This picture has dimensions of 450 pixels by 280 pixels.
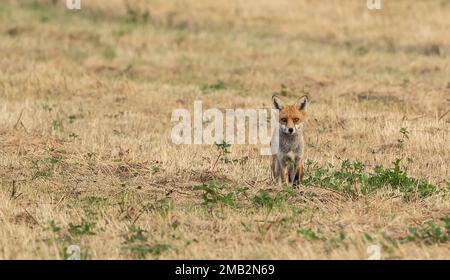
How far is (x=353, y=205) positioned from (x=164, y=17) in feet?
80.2

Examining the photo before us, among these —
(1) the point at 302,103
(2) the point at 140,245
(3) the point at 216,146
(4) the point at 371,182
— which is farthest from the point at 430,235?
(3) the point at 216,146

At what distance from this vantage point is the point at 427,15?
34.3 m

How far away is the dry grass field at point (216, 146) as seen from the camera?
31.9 ft

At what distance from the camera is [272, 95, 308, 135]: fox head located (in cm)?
1208

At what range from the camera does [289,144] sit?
1234 centimetres

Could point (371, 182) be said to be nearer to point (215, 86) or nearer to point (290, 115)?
point (290, 115)

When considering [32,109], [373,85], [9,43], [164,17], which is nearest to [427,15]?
Result: [164,17]

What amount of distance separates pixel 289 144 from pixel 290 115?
431mm

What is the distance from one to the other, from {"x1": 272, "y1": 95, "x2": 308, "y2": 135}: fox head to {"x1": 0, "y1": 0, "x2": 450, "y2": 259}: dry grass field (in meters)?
0.86

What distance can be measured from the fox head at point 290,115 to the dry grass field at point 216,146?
857 mm

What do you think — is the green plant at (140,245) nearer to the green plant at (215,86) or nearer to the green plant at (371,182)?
the green plant at (371,182)

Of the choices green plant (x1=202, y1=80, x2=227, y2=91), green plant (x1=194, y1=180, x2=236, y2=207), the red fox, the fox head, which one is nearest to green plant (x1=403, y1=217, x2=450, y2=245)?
green plant (x1=194, y1=180, x2=236, y2=207)

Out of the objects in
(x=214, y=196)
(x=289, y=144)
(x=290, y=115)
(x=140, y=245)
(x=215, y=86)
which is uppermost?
(x=215, y=86)
